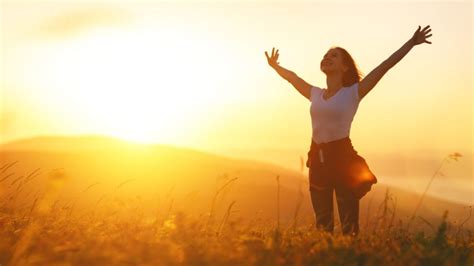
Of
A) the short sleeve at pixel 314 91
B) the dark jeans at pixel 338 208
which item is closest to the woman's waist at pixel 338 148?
the dark jeans at pixel 338 208

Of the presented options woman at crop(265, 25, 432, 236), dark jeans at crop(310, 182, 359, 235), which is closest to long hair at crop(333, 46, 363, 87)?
woman at crop(265, 25, 432, 236)

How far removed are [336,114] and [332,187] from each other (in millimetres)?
876

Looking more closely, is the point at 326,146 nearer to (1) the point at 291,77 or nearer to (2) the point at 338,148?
(2) the point at 338,148

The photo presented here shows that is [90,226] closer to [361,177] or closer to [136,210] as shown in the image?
[136,210]

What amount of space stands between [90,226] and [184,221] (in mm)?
1182

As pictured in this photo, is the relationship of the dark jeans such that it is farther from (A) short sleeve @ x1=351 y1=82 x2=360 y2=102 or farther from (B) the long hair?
(B) the long hair

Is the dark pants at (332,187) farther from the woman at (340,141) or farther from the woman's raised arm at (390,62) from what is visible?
the woman's raised arm at (390,62)

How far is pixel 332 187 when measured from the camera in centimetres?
893

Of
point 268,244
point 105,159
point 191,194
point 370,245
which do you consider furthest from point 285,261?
point 105,159

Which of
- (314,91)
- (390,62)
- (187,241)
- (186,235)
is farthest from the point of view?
(314,91)

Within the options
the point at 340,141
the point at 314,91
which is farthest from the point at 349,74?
the point at 340,141

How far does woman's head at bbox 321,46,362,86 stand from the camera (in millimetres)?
8898

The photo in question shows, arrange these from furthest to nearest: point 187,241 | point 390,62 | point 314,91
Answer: point 314,91, point 390,62, point 187,241

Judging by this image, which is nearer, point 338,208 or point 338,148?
point 338,148
